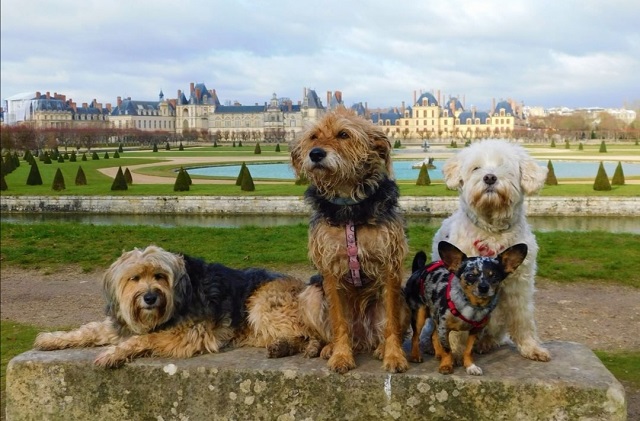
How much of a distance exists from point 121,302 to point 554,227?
1271 centimetres

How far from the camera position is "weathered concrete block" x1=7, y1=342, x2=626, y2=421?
2787 millimetres

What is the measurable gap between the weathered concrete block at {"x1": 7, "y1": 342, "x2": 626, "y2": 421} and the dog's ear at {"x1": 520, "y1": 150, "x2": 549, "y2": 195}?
31.7 inches

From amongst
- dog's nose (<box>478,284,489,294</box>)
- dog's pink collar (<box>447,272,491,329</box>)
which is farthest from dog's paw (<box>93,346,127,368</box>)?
dog's nose (<box>478,284,489,294</box>)

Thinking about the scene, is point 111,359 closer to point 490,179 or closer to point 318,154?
point 318,154

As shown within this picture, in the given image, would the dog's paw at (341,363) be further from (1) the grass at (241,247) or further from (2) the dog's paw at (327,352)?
(1) the grass at (241,247)

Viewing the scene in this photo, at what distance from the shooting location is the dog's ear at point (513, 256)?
2621mm

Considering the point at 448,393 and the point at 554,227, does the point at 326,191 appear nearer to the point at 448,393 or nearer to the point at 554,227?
the point at 448,393

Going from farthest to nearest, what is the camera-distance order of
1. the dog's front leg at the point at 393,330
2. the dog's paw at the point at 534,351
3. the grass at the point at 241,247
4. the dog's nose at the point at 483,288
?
1. the grass at the point at 241,247
2. the dog's paw at the point at 534,351
3. the dog's front leg at the point at 393,330
4. the dog's nose at the point at 483,288

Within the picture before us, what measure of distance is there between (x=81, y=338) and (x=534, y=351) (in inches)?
87.8

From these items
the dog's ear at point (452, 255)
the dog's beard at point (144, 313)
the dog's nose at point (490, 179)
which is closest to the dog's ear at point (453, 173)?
the dog's nose at point (490, 179)

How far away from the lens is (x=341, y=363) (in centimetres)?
291

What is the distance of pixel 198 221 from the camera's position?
1611cm

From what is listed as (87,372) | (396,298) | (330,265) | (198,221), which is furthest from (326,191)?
(198,221)

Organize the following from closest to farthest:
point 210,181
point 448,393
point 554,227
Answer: point 448,393, point 554,227, point 210,181
